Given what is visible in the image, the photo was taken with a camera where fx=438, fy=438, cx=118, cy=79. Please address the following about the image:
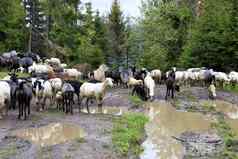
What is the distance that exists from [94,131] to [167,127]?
3859 mm

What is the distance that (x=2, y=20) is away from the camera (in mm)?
43750

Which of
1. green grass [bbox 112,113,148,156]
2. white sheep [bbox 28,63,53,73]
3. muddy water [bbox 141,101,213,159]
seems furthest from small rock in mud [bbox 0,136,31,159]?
white sheep [bbox 28,63,53,73]

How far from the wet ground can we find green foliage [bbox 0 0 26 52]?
77.5 feet

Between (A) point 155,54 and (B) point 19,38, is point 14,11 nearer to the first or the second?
(B) point 19,38

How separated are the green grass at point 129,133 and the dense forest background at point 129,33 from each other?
57.6ft

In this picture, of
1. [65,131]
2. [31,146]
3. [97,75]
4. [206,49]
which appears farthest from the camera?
[206,49]

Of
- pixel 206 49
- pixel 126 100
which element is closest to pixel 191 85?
pixel 206 49

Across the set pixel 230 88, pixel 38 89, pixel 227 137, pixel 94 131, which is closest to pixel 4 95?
pixel 38 89

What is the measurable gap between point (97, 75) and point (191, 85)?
7.08 m

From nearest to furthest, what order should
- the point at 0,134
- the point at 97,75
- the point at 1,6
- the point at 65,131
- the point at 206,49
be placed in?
the point at 0,134 < the point at 65,131 < the point at 97,75 < the point at 206,49 < the point at 1,6

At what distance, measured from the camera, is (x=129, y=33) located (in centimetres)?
5197

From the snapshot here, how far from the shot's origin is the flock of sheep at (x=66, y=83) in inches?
730

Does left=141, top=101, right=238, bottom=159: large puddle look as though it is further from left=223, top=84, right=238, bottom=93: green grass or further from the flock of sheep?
left=223, top=84, right=238, bottom=93: green grass

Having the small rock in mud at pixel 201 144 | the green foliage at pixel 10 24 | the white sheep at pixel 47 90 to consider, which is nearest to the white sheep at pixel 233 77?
the small rock in mud at pixel 201 144
